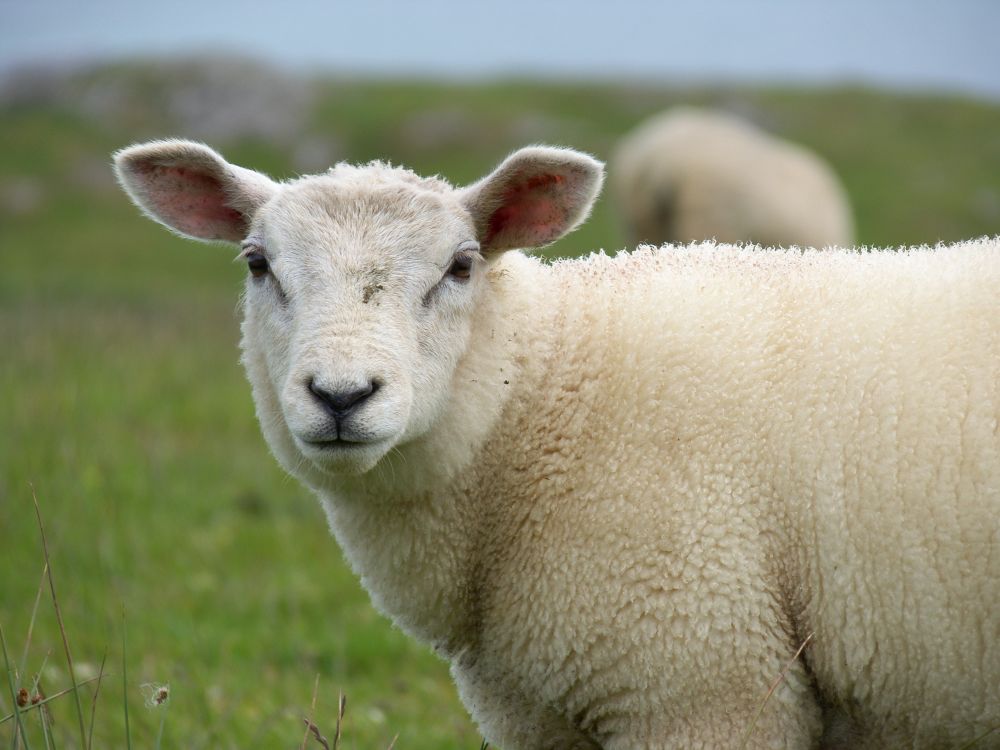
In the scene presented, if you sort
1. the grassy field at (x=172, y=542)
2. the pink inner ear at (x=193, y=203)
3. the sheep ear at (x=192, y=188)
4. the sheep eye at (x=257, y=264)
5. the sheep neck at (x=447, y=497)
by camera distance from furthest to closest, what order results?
the grassy field at (x=172, y=542), the pink inner ear at (x=193, y=203), the sheep ear at (x=192, y=188), the sheep eye at (x=257, y=264), the sheep neck at (x=447, y=497)

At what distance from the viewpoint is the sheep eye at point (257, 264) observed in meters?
3.42

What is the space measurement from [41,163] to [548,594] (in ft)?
103

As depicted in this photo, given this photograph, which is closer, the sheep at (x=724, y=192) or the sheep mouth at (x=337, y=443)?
the sheep mouth at (x=337, y=443)

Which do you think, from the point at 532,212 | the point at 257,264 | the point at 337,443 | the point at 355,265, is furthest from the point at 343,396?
the point at 532,212

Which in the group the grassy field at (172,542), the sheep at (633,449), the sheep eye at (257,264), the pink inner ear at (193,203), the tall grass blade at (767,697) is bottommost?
the grassy field at (172,542)

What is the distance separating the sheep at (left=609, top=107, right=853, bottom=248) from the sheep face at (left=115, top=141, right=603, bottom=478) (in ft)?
28.7

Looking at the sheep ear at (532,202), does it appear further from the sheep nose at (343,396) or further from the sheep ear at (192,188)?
the sheep nose at (343,396)

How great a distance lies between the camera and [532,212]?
353 cm

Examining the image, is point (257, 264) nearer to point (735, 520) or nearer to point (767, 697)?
point (735, 520)

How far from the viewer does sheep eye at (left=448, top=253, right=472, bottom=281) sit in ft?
11.0

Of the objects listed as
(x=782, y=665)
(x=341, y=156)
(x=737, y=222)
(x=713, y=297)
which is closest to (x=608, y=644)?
(x=782, y=665)

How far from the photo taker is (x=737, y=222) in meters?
12.3

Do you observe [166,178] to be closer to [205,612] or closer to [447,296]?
[447,296]

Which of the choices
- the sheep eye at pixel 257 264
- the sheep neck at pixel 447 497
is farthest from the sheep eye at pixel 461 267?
the sheep eye at pixel 257 264
